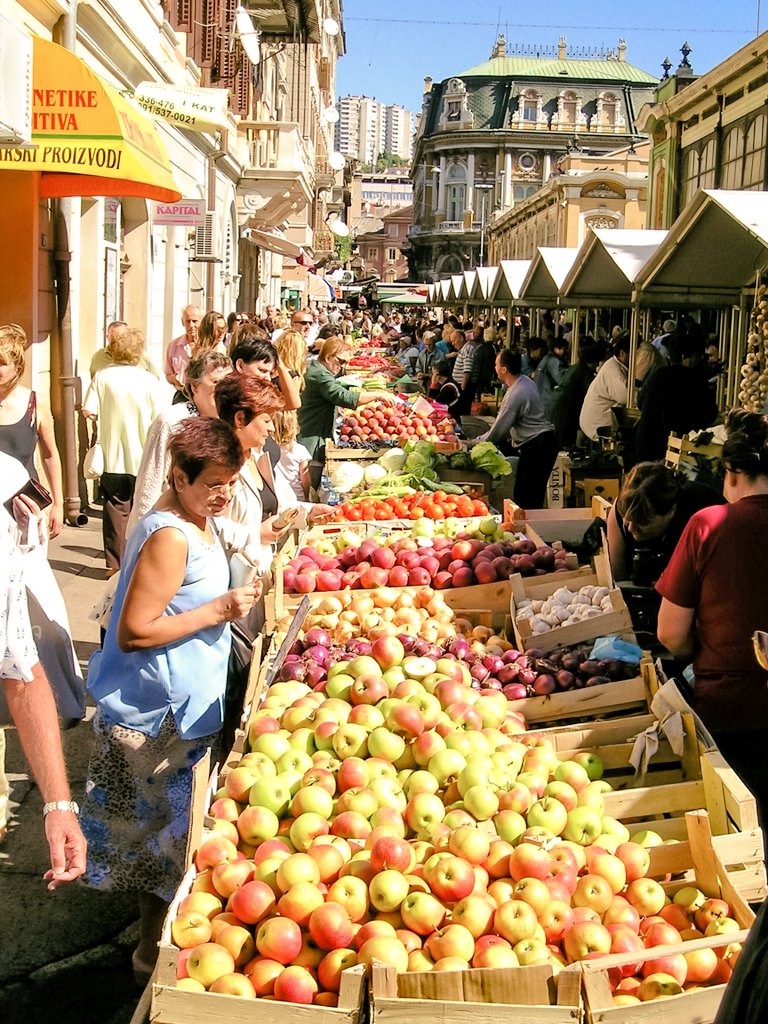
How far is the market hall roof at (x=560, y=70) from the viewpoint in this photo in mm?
88875

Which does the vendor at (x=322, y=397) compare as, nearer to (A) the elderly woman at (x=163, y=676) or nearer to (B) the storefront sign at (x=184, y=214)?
(B) the storefront sign at (x=184, y=214)

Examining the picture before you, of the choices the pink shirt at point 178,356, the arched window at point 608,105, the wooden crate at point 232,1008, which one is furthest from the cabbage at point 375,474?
the arched window at point 608,105

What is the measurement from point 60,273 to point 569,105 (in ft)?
280

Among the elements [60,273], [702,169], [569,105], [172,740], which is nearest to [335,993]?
[172,740]

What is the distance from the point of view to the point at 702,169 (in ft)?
58.9

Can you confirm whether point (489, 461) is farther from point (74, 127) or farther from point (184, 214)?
point (184, 214)

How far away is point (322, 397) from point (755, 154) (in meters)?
9.30

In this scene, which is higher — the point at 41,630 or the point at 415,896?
the point at 41,630

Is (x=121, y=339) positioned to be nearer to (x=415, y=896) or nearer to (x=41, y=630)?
Answer: (x=41, y=630)

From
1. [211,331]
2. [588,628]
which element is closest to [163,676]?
[588,628]

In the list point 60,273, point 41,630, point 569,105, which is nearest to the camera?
point 41,630

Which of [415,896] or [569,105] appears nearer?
[415,896]

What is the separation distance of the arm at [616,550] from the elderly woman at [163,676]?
2.66 metres

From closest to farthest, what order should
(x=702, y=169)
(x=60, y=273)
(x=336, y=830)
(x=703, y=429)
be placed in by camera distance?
(x=336, y=830) → (x=703, y=429) → (x=60, y=273) → (x=702, y=169)
